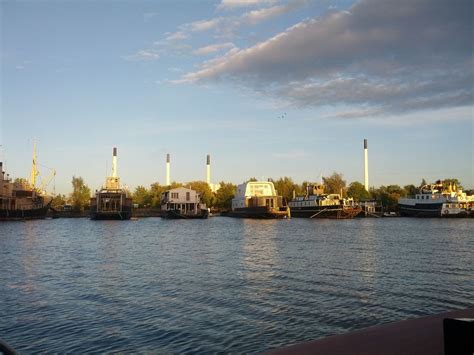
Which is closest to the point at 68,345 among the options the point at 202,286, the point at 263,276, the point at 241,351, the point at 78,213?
the point at 241,351

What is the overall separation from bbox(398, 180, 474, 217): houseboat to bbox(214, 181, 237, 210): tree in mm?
79130

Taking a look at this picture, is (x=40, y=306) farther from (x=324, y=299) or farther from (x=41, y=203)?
(x=41, y=203)

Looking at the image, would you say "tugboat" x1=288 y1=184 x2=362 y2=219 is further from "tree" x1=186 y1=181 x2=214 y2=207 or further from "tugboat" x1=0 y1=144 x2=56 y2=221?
"tugboat" x1=0 y1=144 x2=56 y2=221

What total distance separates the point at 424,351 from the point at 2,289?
21580mm

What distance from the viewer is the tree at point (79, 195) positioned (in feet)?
591

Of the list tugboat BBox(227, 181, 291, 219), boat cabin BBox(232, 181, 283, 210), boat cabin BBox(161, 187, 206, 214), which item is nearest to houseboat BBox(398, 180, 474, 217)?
tugboat BBox(227, 181, 291, 219)

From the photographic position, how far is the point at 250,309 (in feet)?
59.9

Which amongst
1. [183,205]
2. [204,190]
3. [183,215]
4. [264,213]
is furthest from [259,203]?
[204,190]

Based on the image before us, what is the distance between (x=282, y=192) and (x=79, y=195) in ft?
264

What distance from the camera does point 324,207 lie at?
123562 mm

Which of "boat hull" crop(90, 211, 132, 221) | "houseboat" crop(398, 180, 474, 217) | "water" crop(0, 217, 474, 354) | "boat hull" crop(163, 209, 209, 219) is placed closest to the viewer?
"water" crop(0, 217, 474, 354)

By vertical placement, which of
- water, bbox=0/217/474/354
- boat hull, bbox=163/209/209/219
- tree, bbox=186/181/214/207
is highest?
tree, bbox=186/181/214/207

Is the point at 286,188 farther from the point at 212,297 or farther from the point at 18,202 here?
the point at 212,297

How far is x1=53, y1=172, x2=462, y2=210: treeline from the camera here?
169 meters
